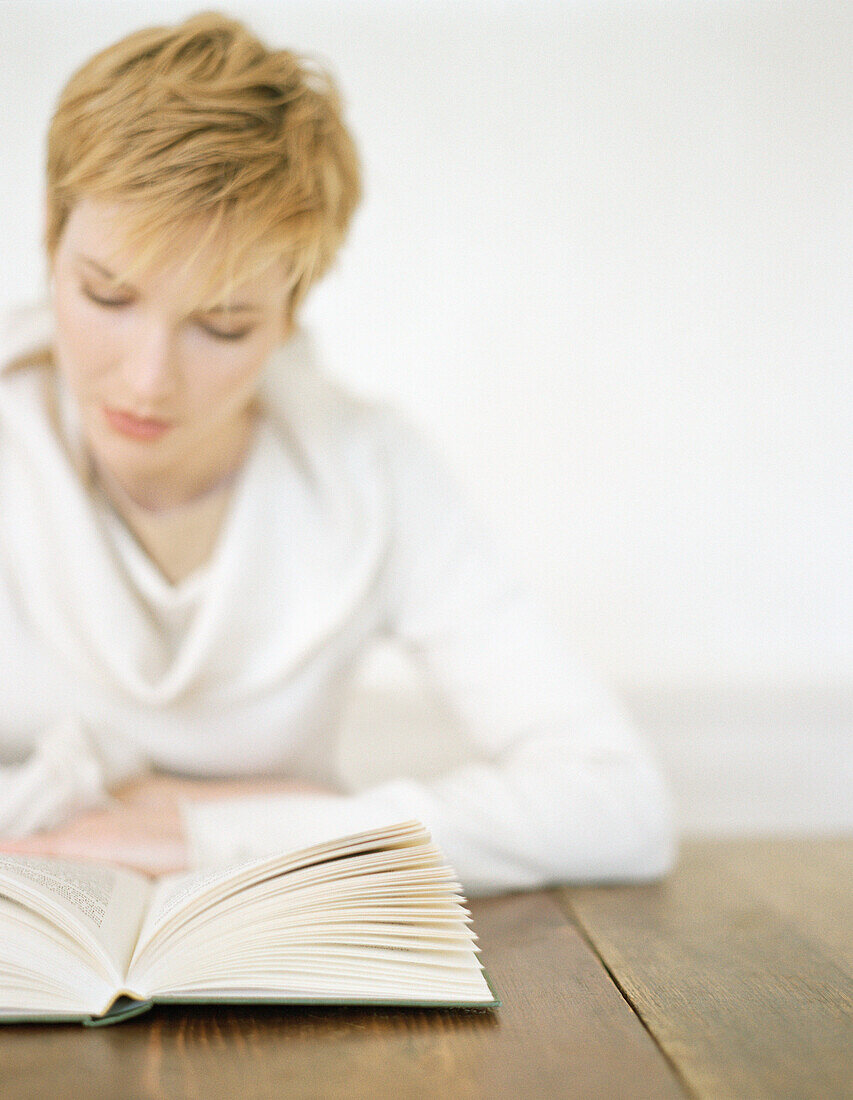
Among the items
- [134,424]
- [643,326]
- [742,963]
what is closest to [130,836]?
[134,424]

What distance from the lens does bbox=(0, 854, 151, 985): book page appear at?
1.86ft

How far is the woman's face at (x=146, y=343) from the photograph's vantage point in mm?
897

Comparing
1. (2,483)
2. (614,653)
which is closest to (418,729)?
(614,653)

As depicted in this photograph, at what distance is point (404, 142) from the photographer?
6.97 ft

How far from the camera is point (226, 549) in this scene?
1.10 metres

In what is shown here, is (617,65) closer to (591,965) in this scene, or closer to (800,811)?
(800,811)

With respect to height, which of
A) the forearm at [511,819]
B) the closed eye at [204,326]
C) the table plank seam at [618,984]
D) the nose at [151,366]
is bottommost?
the forearm at [511,819]

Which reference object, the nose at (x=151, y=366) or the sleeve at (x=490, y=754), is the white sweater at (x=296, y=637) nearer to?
the sleeve at (x=490, y=754)

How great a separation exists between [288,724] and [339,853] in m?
0.53

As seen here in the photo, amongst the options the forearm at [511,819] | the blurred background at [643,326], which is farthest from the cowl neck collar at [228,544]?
the blurred background at [643,326]

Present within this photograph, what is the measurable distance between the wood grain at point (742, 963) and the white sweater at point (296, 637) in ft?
0.29

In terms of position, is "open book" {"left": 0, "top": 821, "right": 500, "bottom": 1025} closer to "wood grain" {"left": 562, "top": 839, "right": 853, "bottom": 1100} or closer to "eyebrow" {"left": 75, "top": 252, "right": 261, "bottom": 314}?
"wood grain" {"left": 562, "top": 839, "right": 853, "bottom": 1100}

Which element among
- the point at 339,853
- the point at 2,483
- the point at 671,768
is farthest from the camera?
the point at 671,768

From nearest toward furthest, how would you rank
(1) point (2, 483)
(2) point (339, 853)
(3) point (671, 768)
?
(2) point (339, 853) < (1) point (2, 483) < (3) point (671, 768)
